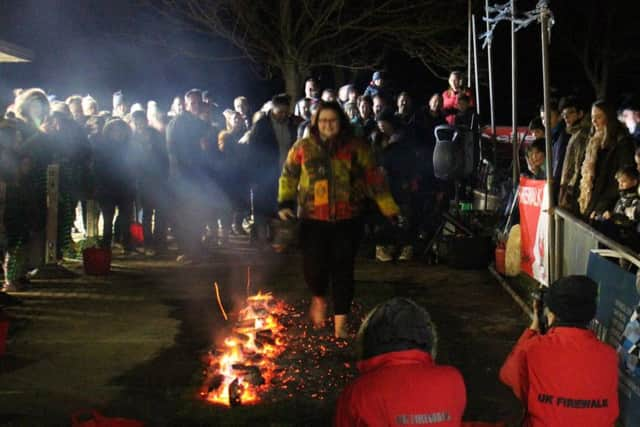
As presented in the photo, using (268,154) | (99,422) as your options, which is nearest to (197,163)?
(268,154)

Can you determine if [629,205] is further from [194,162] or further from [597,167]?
[194,162]

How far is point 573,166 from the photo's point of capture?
29.7 ft

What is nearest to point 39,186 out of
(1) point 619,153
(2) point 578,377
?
(1) point 619,153

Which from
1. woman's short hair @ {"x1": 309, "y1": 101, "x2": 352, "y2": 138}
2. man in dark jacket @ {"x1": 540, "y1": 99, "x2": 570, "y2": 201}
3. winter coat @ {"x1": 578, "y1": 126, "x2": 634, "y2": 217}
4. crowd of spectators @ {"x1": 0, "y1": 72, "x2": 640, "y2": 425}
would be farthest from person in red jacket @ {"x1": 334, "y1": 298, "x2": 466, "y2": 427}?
man in dark jacket @ {"x1": 540, "y1": 99, "x2": 570, "y2": 201}

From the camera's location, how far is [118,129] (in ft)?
38.7

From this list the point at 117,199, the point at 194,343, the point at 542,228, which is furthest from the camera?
the point at 117,199

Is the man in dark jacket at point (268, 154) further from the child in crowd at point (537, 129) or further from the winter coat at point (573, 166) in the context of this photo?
the winter coat at point (573, 166)

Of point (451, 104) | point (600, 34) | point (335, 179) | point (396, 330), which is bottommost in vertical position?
point (396, 330)

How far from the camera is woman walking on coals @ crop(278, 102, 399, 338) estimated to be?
299 inches

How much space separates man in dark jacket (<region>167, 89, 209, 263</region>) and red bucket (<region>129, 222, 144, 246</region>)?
568 mm

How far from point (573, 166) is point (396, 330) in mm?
6288

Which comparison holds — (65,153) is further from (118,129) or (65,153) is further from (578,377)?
(578,377)

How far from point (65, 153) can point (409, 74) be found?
26092mm

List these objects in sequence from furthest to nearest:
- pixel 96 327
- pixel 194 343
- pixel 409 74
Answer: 1. pixel 409 74
2. pixel 96 327
3. pixel 194 343
